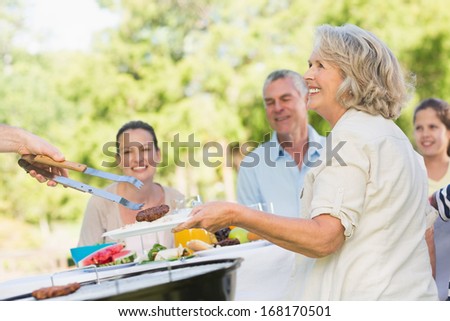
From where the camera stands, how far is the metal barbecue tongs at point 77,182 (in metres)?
2.82

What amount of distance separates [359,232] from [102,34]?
16861 mm

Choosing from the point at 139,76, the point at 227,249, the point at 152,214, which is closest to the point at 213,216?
the point at 152,214

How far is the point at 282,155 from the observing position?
529cm

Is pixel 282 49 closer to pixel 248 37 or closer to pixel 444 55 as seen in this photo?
pixel 248 37

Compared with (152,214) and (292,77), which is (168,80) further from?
(152,214)

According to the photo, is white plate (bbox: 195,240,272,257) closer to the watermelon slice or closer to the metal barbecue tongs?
the watermelon slice

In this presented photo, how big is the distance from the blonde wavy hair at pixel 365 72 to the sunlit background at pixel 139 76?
12.9m

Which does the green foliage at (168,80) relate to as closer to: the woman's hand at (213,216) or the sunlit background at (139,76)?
the sunlit background at (139,76)

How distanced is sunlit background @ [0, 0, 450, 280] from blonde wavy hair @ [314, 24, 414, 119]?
12906mm

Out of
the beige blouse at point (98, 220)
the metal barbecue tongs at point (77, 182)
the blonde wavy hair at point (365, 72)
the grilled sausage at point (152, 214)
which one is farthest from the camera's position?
the beige blouse at point (98, 220)

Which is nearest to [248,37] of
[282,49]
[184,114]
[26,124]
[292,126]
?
[282,49]

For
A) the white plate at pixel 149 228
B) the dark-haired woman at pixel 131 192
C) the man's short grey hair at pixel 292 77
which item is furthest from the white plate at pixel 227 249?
the man's short grey hair at pixel 292 77
